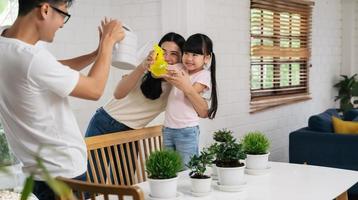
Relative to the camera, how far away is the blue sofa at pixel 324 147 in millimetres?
3639

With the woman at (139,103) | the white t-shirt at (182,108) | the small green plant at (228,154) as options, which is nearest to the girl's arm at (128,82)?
the woman at (139,103)

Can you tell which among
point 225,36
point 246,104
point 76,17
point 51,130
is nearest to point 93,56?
point 51,130

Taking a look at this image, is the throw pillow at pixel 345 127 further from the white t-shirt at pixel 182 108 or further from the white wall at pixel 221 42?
the white t-shirt at pixel 182 108

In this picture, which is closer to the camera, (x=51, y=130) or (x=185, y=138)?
(x=51, y=130)

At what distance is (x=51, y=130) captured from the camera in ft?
5.03

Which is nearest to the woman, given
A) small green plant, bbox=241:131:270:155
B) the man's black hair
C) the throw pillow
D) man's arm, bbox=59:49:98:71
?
man's arm, bbox=59:49:98:71

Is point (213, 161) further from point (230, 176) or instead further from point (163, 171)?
point (163, 171)

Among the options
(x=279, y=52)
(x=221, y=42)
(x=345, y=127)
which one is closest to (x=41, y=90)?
(x=221, y=42)

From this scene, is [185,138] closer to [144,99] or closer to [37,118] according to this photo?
[144,99]

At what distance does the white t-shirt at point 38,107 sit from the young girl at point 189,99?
0.86 m

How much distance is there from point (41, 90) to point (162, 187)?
0.51 m

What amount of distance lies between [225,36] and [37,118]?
9.49 feet

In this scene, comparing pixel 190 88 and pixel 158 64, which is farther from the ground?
pixel 158 64

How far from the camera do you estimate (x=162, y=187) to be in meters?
1.56
